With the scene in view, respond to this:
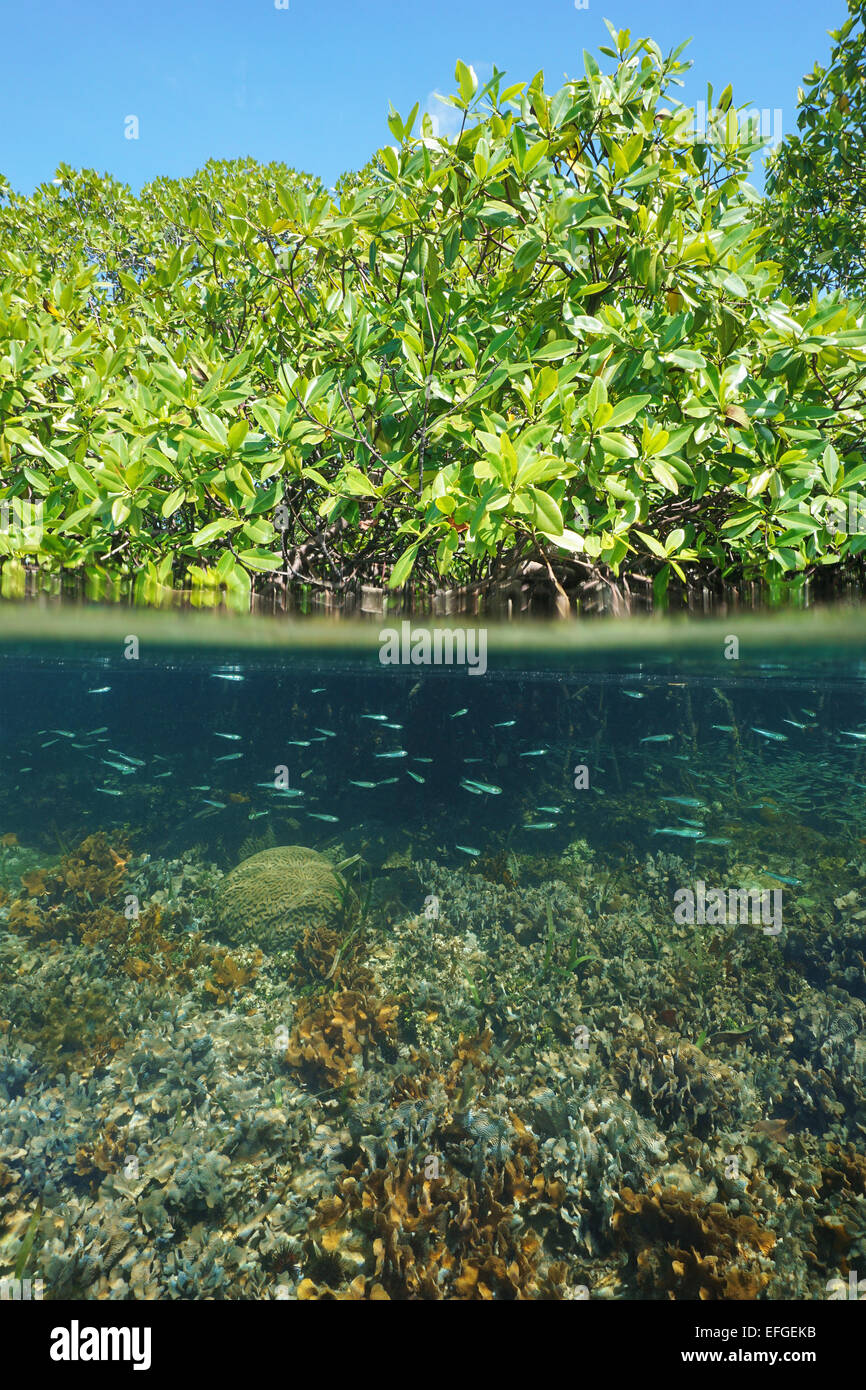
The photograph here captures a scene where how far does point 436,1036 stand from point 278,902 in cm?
279

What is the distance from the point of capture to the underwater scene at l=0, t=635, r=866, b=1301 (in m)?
5.80

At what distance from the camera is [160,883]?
464 inches

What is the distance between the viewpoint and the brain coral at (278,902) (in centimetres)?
936

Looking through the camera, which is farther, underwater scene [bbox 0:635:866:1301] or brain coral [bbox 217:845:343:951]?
brain coral [bbox 217:845:343:951]

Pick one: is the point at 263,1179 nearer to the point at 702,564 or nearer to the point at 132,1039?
the point at 132,1039

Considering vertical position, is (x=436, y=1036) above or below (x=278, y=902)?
below

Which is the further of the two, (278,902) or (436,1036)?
(278,902)

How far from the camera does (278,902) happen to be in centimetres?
939

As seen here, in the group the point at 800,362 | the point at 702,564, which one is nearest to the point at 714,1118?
the point at 702,564

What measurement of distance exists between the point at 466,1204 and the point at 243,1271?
1.88 m

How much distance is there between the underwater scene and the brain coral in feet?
0.13

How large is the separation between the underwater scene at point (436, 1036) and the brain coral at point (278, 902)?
39 millimetres

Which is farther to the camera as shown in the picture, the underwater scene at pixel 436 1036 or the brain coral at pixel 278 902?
the brain coral at pixel 278 902

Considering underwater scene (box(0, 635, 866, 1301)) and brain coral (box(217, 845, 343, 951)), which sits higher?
brain coral (box(217, 845, 343, 951))
